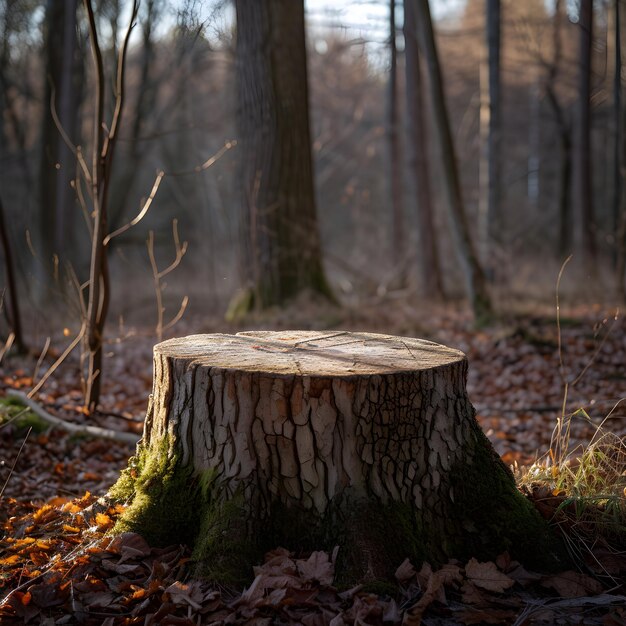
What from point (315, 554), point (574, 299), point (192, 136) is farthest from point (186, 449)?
point (192, 136)

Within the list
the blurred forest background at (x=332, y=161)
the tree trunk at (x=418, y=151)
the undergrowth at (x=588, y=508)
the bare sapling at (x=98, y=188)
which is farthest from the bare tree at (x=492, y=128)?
the undergrowth at (x=588, y=508)

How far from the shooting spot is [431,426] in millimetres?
2936

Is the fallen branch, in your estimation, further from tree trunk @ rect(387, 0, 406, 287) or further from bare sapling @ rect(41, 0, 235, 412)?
tree trunk @ rect(387, 0, 406, 287)

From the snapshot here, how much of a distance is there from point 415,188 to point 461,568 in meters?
10.8

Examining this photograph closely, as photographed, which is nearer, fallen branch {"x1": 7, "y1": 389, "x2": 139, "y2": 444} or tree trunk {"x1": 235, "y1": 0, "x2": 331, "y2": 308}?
fallen branch {"x1": 7, "y1": 389, "x2": 139, "y2": 444}

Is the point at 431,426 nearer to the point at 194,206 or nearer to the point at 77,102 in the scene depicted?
the point at 77,102

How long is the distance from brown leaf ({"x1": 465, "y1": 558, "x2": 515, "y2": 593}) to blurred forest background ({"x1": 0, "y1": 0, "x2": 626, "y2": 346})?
3.07m

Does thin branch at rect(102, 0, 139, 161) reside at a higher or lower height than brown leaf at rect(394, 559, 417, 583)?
higher

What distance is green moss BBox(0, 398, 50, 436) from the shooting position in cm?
493

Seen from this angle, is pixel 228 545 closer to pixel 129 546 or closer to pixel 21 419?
pixel 129 546

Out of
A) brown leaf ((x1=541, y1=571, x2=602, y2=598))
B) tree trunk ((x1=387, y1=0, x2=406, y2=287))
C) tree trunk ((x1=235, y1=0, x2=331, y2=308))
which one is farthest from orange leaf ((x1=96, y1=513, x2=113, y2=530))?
tree trunk ((x1=387, y1=0, x2=406, y2=287))

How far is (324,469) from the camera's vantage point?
2768mm

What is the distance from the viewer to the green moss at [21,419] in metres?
4.93

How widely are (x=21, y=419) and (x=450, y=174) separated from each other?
230 inches
